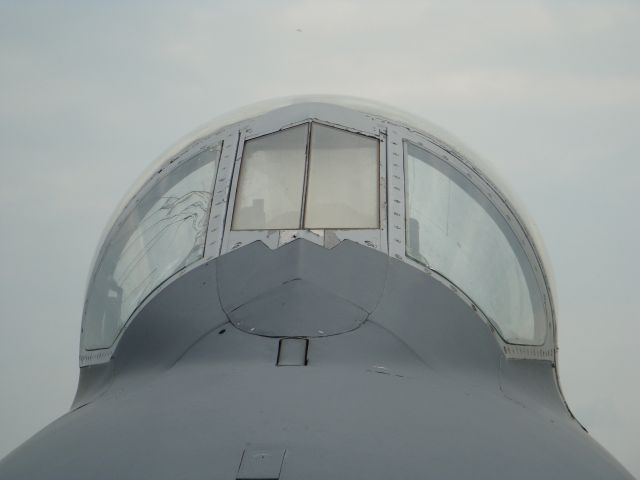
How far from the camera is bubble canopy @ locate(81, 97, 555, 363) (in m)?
5.91

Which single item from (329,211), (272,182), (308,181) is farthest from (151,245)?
(329,211)

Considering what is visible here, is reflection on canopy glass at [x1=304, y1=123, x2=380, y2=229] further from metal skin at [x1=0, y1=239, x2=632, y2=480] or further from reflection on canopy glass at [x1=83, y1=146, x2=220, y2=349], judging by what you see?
reflection on canopy glass at [x1=83, y1=146, x2=220, y2=349]

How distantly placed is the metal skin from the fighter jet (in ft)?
0.04

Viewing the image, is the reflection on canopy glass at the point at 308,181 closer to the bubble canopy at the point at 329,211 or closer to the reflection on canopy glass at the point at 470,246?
the bubble canopy at the point at 329,211

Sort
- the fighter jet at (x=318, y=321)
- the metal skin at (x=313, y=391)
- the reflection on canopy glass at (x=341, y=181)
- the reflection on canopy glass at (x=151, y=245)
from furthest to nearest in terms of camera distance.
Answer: the reflection on canopy glass at (x=151, y=245)
the reflection on canopy glass at (x=341, y=181)
the fighter jet at (x=318, y=321)
the metal skin at (x=313, y=391)

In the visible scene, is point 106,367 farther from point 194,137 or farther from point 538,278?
point 538,278

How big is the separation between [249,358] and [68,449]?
37.2 inches

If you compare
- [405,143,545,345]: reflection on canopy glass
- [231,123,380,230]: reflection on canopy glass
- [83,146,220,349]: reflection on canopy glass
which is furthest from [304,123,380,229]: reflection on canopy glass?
[83,146,220,349]: reflection on canopy glass

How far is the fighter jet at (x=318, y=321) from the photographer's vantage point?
4.29 m

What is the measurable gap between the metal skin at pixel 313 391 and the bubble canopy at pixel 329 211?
0.18m

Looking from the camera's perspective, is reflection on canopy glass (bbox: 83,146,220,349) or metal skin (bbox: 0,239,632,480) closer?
metal skin (bbox: 0,239,632,480)

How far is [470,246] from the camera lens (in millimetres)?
6258

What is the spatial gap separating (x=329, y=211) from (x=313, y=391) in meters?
1.53

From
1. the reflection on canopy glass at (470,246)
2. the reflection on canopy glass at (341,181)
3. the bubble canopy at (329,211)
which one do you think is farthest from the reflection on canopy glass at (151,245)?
the reflection on canopy glass at (470,246)
